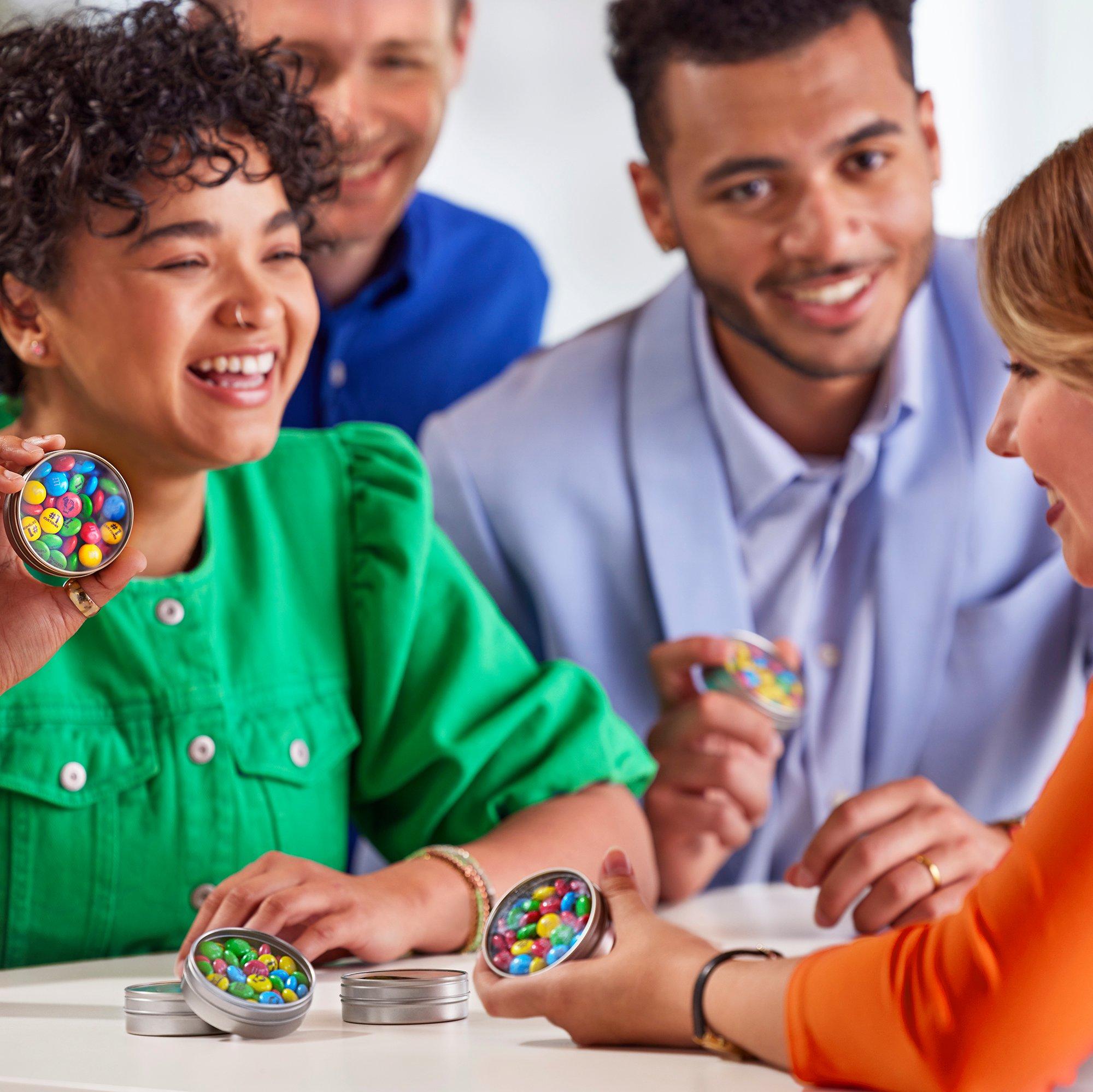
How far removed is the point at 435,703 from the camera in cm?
157

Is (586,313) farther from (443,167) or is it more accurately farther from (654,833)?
(654,833)

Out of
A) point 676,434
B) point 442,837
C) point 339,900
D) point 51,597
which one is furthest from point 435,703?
point 676,434

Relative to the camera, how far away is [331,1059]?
3.15 feet

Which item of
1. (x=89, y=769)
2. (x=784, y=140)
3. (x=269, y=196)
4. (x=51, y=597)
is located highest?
(x=784, y=140)

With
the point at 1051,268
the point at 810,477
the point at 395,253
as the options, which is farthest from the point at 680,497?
the point at 1051,268

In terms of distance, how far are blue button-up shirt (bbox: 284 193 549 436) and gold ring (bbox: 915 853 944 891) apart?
119 centimetres

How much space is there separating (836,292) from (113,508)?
1.18 meters

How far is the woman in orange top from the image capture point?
0.79m

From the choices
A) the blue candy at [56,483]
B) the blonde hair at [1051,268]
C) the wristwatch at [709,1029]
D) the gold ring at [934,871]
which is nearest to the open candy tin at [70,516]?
the blue candy at [56,483]

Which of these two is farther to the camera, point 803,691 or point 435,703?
point 803,691

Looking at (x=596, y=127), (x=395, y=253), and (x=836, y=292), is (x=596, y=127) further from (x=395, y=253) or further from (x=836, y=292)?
(x=836, y=292)

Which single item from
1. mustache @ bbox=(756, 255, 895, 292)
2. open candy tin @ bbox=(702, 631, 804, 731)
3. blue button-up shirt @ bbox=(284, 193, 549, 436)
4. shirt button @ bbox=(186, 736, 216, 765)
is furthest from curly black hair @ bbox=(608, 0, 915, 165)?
shirt button @ bbox=(186, 736, 216, 765)

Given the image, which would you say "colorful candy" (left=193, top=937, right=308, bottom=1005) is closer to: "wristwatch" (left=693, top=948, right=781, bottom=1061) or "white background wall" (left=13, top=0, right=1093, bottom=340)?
"wristwatch" (left=693, top=948, right=781, bottom=1061)

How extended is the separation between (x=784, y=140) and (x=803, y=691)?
0.72 m
